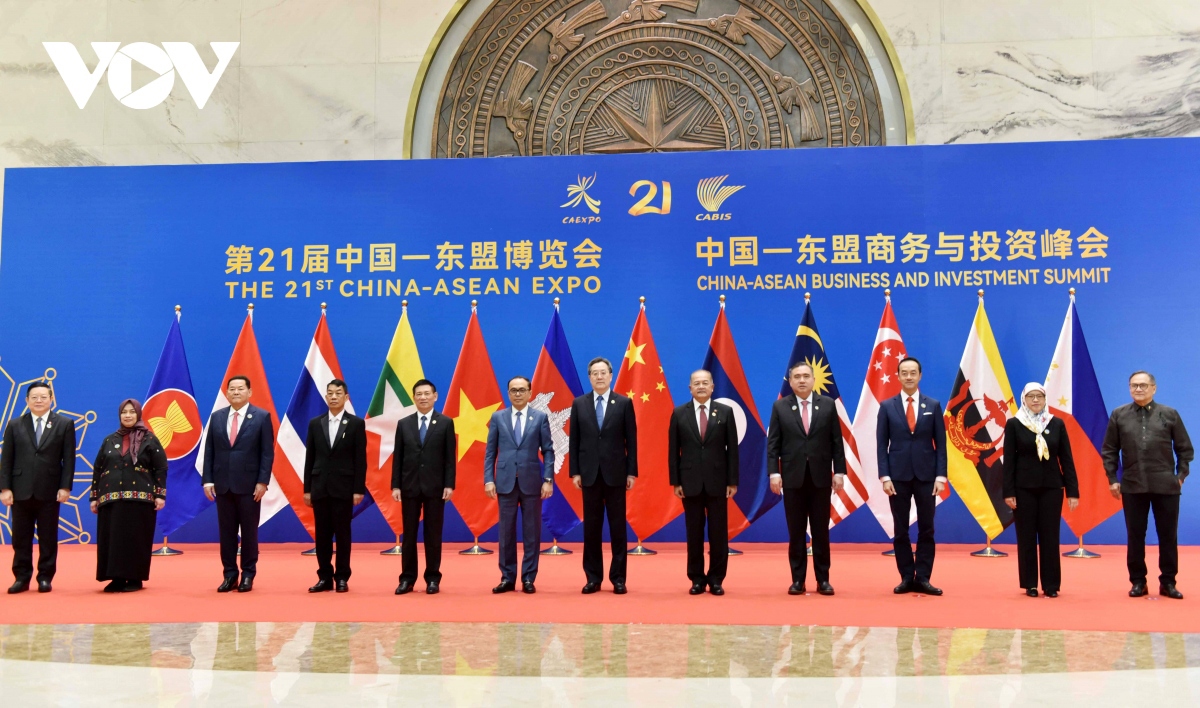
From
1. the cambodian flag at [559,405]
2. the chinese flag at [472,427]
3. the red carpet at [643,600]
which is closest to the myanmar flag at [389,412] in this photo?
the chinese flag at [472,427]

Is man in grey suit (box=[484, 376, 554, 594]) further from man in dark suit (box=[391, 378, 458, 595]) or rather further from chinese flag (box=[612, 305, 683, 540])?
chinese flag (box=[612, 305, 683, 540])

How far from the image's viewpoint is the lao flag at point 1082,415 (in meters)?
6.38

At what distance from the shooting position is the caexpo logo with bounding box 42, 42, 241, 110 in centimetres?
819

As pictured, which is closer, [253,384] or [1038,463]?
[1038,463]

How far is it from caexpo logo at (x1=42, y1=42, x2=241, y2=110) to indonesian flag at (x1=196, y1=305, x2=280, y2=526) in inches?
98.5

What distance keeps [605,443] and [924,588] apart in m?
1.74

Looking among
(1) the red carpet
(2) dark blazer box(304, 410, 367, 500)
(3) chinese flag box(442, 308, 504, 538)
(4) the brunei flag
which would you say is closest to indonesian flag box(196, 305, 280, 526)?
(1) the red carpet

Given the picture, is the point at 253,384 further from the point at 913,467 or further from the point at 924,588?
the point at 924,588

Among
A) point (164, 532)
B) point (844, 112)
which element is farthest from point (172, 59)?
point (844, 112)

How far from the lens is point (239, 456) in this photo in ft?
17.2

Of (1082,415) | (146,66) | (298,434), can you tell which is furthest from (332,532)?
(146,66)

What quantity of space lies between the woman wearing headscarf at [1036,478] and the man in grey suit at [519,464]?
7.87ft

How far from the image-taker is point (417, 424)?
17.1 ft

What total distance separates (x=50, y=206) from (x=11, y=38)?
1.95m
